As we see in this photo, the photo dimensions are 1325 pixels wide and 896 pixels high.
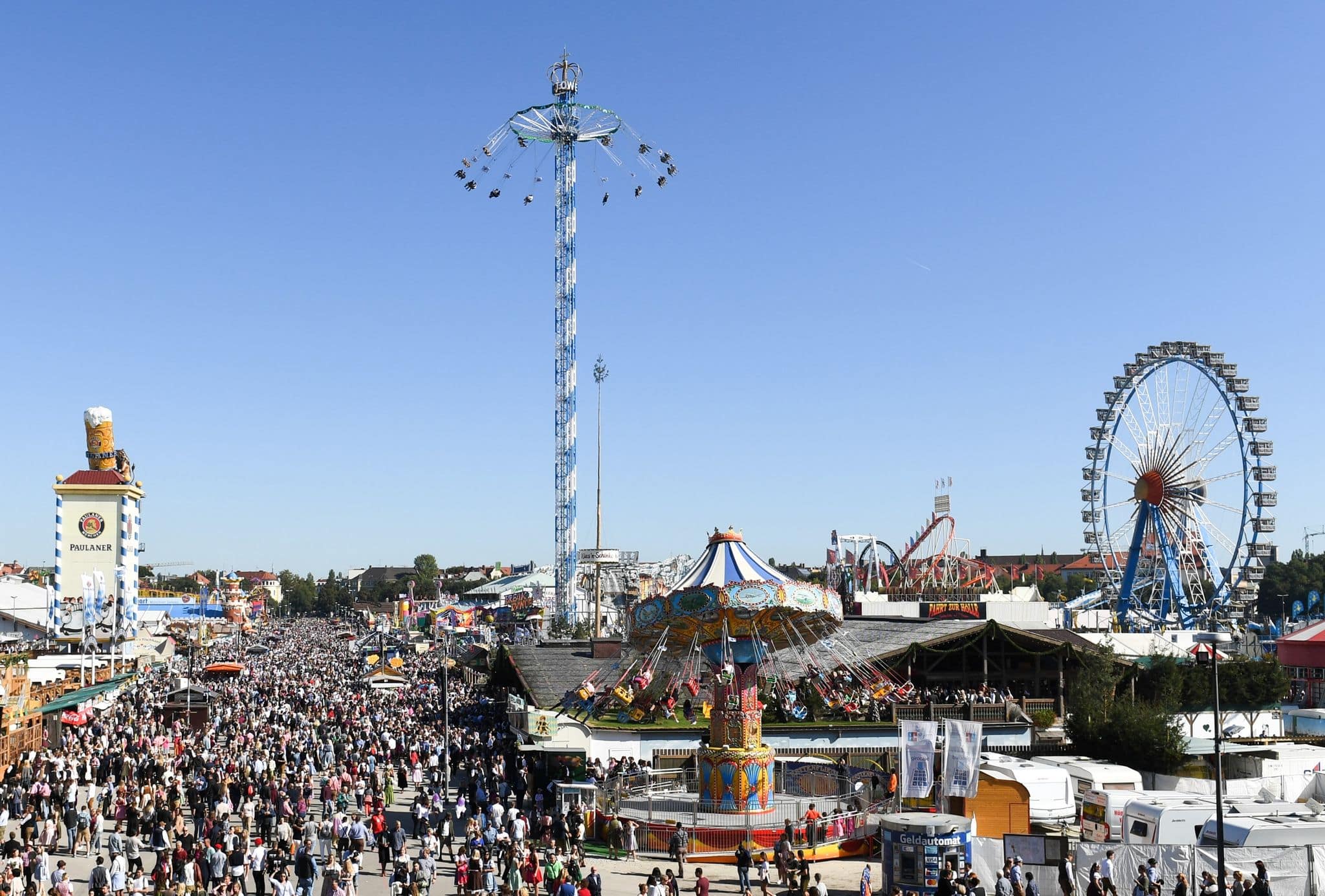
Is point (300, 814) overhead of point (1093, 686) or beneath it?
beneath

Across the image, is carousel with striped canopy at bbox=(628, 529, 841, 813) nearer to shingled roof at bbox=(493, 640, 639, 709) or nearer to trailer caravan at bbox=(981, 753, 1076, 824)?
shingled roof at bbox=(493, 640, 639, 709)

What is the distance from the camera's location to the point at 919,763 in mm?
23547

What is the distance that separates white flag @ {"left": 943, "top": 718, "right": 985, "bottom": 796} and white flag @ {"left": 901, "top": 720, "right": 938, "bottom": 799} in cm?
28

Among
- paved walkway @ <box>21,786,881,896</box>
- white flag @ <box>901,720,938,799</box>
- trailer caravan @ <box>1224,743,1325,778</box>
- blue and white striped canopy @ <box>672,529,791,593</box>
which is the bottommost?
paved walkway @ <box>21,786,881,896</box>

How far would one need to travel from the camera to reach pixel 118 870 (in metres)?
18.4

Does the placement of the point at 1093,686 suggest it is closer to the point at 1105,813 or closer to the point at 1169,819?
the point at 1105,813

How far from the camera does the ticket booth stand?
63.5 feet

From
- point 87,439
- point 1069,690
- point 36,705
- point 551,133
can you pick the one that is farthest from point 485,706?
point 87,439

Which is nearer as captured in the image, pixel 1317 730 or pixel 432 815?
pixel 432 815

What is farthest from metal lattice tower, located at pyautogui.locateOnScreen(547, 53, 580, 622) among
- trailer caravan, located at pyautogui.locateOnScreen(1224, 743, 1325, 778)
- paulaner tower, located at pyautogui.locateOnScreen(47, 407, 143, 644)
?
trailer caravan, located at pyautogui.locateOnScreen(1224, 743, 1325, 778)

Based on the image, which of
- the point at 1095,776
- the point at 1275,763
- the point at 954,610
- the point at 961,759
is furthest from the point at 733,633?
the point at 954,610

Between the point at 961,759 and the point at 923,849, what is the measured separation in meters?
4.12

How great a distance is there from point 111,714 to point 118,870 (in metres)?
27.6

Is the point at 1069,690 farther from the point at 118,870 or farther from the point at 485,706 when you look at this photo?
the point at 118,870
